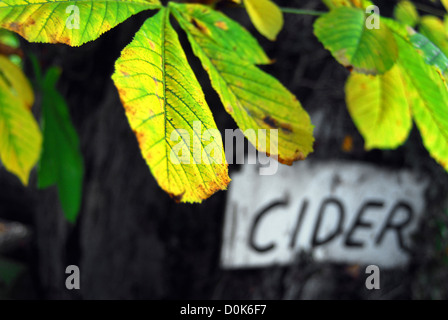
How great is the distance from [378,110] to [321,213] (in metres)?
0.60

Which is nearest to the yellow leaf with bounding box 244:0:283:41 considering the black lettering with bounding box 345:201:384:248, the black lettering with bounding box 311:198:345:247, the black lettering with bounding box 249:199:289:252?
the black lettering with bounding box 249:199:289:252

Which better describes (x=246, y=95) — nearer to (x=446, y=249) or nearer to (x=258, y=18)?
(x=258, y=18)

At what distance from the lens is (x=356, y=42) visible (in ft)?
1.20

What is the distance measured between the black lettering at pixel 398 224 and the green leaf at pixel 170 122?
1.15 metres

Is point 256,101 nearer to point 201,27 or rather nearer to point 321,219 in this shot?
point 201,27

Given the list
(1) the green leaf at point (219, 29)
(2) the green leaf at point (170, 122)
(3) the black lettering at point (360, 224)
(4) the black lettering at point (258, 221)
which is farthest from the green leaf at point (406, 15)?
(3) the black lettering at point (360, 224)

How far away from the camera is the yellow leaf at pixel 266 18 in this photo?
51 centimetres

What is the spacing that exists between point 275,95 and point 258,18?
20cm

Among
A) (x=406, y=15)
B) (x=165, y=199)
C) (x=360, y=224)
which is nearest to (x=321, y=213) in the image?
(x=360, y=224)

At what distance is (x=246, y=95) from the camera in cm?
36

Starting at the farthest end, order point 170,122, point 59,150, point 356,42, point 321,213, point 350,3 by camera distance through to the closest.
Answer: point 321,213
point 59,150
point 350,3
point 356,42
point 170,122

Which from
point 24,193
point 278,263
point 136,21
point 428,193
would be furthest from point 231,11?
point 24,193

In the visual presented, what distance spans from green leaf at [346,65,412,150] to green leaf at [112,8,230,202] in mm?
387
